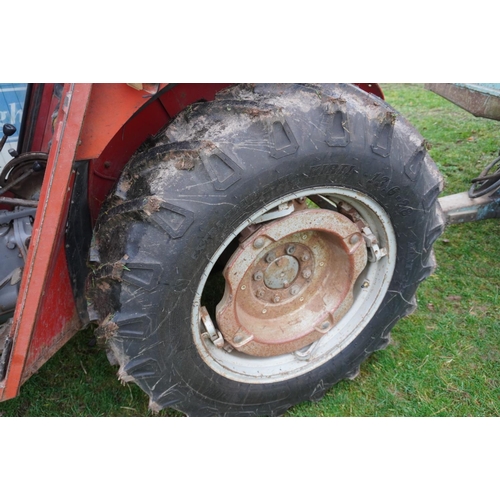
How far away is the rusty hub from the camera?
170 centimetres

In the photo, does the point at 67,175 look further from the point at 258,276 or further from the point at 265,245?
the point at 258,276

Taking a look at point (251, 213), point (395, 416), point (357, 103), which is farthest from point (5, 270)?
point (395, 416)

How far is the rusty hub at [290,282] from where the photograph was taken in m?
1.70

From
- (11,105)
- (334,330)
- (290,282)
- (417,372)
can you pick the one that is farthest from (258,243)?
(11,105)

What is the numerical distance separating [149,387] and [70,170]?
31.2 inches

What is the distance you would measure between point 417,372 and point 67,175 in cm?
187

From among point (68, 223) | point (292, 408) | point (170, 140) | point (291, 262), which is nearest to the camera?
point (170, 140)

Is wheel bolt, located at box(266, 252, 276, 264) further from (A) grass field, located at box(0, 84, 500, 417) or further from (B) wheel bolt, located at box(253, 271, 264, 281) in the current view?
(A) grass field, located at box(0, 84, 500, 417)

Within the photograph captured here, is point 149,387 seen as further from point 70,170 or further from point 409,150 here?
point 409,150

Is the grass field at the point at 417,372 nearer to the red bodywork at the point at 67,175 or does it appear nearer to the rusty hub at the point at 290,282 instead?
the rusty hub at the point at 290,282

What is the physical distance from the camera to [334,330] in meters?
2.07

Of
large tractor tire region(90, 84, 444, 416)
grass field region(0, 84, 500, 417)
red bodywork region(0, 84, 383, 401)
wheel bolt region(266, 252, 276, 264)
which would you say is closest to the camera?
red bodywork region(0, 84, 383, 401)

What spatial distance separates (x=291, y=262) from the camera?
1.92 meters

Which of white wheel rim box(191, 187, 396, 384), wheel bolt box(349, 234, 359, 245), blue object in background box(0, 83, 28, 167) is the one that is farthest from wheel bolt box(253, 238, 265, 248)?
blue object in background box(0, 83, 28, 167)
